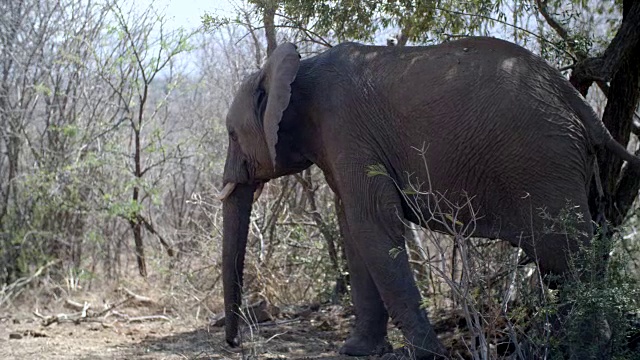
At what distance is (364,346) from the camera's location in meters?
7.09

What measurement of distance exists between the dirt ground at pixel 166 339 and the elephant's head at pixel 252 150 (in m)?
0.46


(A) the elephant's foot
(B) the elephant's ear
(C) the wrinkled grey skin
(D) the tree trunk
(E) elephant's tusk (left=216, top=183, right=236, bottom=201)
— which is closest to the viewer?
(C) the wrinkled grey skin

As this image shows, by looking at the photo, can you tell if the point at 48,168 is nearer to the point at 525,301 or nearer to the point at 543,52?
the point at 543,52

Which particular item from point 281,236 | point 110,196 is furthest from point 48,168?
point 281,236

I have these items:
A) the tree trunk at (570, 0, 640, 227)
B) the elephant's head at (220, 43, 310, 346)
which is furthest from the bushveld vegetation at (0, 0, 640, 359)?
the elephant's head at (220, 43, 310, 346)

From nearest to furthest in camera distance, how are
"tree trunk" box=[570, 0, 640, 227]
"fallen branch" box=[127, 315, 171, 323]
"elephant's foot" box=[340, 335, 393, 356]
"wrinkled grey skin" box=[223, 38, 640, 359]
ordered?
"wrinkled grey skin" box=[223, 38, 640, 359] → "tree trunk" box=[570, 0, 640, 227] → "elephant's foot" box=[340, 335, 393, 356] → "fallen branch" box=[127, 315, 171, 323]

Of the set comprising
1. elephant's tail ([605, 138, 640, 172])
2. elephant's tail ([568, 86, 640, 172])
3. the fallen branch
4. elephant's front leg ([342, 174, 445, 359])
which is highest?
elephant's tail ([568, 86, 640, 172])

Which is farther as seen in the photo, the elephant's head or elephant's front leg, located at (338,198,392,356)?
elephant's front leg, located at (338,198,392,356)

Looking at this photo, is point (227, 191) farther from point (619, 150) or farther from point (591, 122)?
point (619, 150)

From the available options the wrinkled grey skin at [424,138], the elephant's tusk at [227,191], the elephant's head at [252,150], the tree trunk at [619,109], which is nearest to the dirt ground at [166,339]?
the elephant's head at [252,150]

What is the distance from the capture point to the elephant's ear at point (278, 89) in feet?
21.6

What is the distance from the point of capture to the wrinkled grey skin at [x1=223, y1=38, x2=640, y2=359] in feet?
19.4

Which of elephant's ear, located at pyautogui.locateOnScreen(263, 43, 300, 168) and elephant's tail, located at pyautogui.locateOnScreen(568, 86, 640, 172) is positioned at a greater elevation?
elephant's ear, located at pyautogui.locateOnScreen(263, 43, 300, 168)

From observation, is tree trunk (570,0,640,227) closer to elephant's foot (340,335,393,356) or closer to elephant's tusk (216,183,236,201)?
Result: elephant's foot (340,335,393,356)
